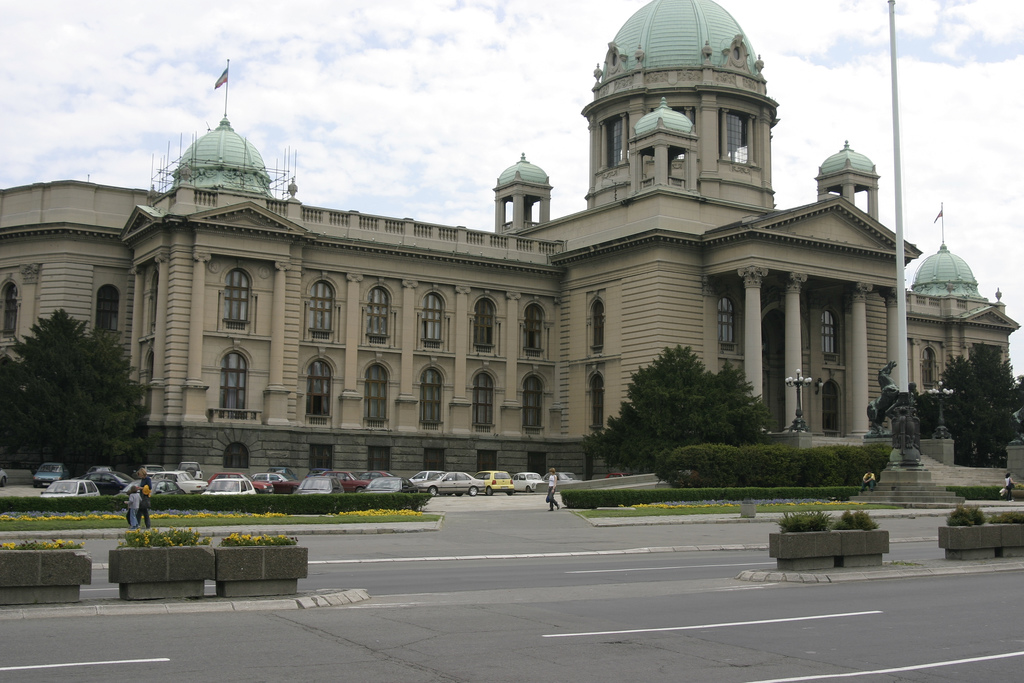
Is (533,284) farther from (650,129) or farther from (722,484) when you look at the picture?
(722,484)

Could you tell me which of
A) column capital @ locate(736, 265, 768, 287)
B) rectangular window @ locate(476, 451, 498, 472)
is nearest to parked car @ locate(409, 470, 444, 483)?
rectangular window @ locate(476, 451, 498, 472)

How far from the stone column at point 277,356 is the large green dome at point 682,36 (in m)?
31.7

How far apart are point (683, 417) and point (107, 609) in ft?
150

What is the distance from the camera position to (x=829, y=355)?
76.2 m

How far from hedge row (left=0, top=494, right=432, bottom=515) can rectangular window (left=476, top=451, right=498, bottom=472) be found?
99.2ft

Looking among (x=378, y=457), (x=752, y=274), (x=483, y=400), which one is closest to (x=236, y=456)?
(x=378, y=457)

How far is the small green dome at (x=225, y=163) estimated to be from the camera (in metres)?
74.4

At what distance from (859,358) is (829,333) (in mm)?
4980

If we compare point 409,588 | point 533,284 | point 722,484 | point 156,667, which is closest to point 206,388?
point 533,284

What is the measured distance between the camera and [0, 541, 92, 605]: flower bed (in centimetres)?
1627

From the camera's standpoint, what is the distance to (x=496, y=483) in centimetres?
6106

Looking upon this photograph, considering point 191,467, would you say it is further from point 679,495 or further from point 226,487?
point 679,495

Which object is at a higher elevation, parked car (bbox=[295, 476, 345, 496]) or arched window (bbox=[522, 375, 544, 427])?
arched window (bbox=[522, 375, 544, 427])

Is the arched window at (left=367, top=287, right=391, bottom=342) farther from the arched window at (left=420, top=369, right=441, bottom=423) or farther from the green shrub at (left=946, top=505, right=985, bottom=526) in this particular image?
the green shrub at (left=946, top=505, right=985, bottom=526)
